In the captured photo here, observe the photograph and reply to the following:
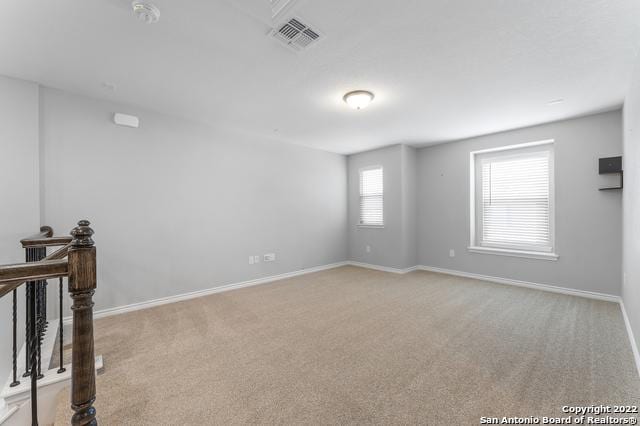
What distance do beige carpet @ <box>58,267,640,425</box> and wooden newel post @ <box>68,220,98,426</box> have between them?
936 mm

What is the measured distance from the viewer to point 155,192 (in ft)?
12.1

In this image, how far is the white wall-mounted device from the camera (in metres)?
3.36

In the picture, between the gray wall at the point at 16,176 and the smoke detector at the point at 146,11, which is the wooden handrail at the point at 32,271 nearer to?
the smoke detector at the point at 146,11

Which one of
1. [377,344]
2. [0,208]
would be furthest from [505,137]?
[0,208]

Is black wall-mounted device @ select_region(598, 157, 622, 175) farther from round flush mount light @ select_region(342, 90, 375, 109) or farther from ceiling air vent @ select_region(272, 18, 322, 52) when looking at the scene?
ceiling air vent @ select_region(272, 18, 322, 52)

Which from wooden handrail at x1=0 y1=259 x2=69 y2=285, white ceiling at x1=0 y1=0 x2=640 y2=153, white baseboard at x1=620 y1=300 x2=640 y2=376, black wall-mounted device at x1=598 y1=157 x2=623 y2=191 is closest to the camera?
wooden handrail at x1=0 y1=259 x2=69 y2=285

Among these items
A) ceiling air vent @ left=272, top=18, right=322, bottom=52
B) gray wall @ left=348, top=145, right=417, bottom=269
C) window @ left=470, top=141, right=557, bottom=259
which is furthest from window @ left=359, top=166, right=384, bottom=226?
ceiling air vent @ left=272, top=18, right=322, bottom=52

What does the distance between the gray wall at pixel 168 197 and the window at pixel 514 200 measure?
319 cm

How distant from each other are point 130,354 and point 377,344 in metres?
2.16

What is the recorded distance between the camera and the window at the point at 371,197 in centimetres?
591

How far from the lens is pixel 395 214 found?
18.1ft

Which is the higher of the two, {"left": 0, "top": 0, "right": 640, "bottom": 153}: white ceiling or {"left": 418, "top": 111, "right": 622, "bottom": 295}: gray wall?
{"left": 0, "top": 0, "right": 640, "bottom": 153}: white ceiling

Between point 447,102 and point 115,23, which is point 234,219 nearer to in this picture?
point 115,23

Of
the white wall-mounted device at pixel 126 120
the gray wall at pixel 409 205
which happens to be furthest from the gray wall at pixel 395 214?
the white wall-mounted device at pixel 126 120
